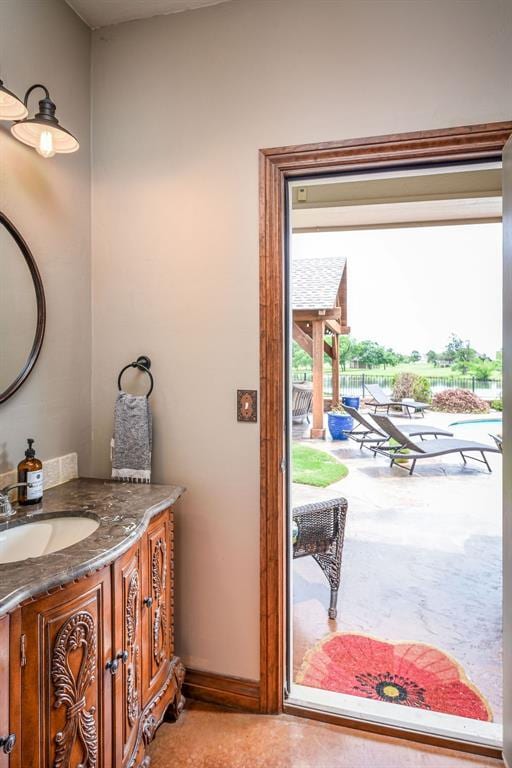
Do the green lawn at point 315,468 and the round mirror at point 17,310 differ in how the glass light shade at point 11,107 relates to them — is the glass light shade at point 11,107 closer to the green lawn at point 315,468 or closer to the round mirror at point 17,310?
the round mirror at point 17,310

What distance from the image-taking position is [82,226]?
183 cm

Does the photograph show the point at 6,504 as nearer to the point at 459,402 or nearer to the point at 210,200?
the point at 210,200

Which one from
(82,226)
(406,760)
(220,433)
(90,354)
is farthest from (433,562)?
(82,226)

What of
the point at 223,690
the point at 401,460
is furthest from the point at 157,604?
the point at 401,460

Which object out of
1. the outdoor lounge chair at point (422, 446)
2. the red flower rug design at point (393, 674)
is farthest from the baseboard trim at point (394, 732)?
the outdoor lounge chair at point (422, 446)

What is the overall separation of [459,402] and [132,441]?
4.72 metres

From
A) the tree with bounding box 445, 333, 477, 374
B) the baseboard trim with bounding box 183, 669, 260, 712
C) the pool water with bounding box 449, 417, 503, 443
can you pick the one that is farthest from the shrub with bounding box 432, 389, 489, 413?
the baseboard trim with bounding box 183, 669, 260, 712

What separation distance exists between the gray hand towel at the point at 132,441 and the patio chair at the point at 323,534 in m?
1.05

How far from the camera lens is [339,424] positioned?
239 inches

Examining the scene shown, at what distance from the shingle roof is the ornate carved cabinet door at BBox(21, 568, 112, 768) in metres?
4.15

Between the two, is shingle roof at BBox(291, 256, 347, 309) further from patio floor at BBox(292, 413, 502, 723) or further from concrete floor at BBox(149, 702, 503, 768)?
concrete floor at BBox(149, 702, 503, 768)

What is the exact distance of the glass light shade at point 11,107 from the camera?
4.20 feet

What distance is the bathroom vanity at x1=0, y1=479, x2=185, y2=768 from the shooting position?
922mm

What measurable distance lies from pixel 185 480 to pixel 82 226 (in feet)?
3.77
